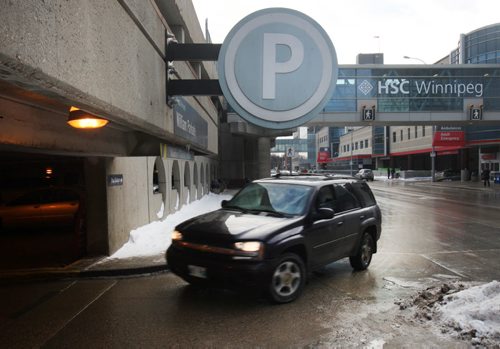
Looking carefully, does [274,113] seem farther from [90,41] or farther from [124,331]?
[124,331]

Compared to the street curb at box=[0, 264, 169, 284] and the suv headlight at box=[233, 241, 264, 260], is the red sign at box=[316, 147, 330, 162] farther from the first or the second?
the suv headlight at box=[233, 241, 264, 260]

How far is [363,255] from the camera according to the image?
7336 mm

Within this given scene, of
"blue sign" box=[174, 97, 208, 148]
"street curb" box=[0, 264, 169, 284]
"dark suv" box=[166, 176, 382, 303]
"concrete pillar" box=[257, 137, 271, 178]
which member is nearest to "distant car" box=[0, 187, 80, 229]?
"blue sign" box=[174, 97, 208, 148]

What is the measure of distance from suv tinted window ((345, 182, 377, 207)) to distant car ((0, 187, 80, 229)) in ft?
23.5

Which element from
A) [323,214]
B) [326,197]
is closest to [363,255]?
[326,197]

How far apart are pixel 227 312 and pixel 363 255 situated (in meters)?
3.18

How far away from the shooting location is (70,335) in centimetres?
450

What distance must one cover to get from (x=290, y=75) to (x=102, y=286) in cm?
653

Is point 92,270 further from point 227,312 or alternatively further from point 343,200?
point 343,200

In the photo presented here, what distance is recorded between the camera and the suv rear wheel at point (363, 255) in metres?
7.23

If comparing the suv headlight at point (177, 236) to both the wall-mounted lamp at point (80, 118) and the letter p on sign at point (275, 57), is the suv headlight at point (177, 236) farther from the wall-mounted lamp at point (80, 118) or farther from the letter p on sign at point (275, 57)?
the letter p on sign at point (275, 57)

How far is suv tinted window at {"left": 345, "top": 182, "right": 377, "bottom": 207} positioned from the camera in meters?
7.42

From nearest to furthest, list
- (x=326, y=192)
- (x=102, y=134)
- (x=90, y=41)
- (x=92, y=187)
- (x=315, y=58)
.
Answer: (x=90, y=41), (x=326, y=192), (x=102, y=134), (x=92, y=187), (x=315, y=58)

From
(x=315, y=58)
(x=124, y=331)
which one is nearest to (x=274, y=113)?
(x=315, y=58)
